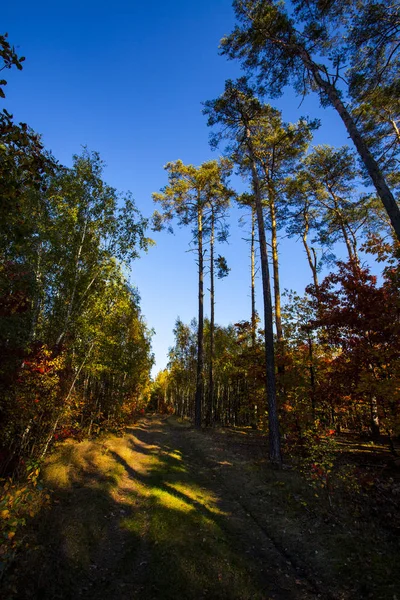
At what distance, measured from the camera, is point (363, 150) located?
834 cm

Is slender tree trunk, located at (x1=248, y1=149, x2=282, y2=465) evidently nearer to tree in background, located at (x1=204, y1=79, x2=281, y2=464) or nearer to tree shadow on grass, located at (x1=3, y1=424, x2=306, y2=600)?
tree in background, located at (x1=204, y1=79, x2=281, y2=464)

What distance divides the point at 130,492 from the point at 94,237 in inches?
410

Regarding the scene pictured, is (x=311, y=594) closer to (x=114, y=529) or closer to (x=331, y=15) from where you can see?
(x=114, y=529)

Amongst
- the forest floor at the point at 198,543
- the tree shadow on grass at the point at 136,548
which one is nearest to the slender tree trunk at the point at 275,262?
the forest floor at the point at 198,543

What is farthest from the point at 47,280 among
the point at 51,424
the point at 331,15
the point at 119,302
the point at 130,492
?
the point at 331,15

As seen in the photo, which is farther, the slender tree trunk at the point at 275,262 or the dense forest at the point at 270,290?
the slender tree trunk at the point at 275,262

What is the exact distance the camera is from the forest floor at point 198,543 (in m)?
4.61

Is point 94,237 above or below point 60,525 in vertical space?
above

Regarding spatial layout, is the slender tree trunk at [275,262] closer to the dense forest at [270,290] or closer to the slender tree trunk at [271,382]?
the dense forest at [270,290]

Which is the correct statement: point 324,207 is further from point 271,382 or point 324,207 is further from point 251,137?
point 271,382

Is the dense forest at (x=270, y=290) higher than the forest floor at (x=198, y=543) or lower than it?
higher

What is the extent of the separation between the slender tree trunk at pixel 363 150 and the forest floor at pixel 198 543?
7180mm

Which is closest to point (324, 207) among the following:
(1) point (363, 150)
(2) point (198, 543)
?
(1) point (363, 150)

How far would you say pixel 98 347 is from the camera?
49.1 feet
